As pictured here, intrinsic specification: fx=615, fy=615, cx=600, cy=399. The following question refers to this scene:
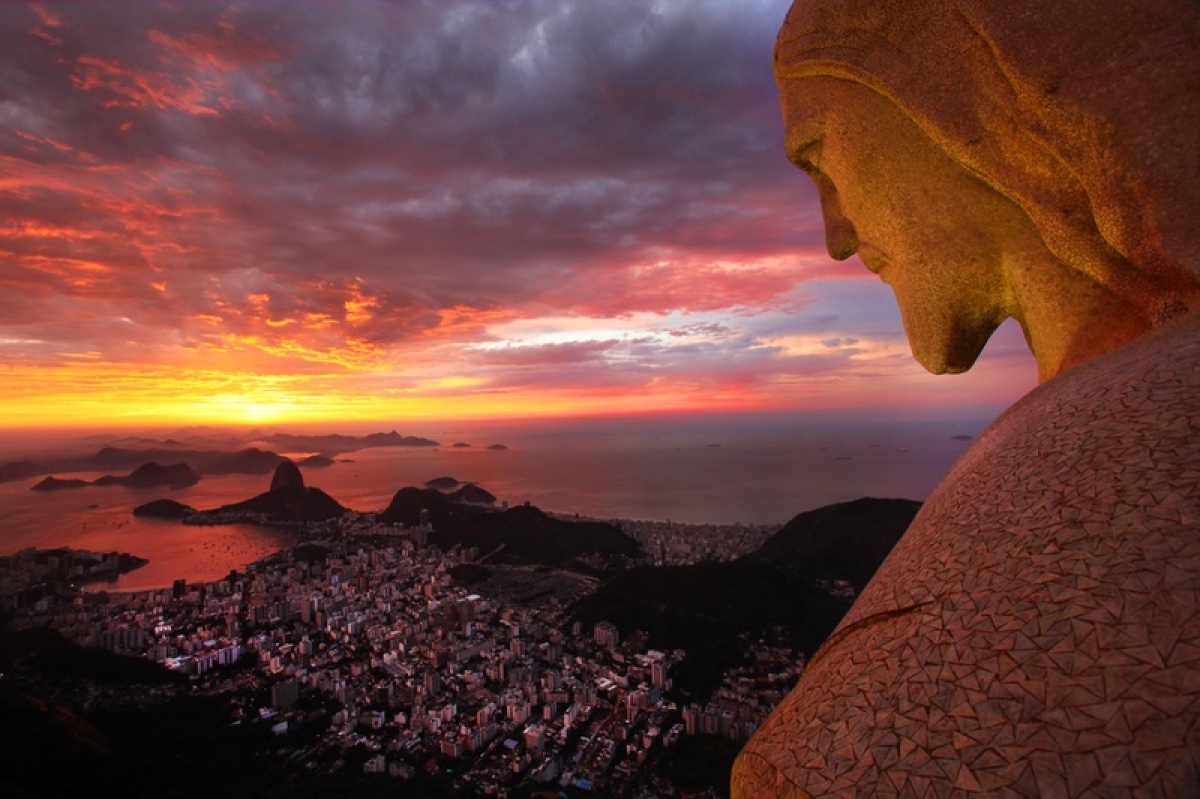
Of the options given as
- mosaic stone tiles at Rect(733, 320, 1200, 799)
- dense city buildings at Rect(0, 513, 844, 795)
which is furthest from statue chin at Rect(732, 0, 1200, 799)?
dense city buildings at Rect(0, 513, 844, 795)

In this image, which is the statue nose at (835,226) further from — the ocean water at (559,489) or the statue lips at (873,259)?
the ocean water at (559,489)

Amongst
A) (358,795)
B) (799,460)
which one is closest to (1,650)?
(358,795)

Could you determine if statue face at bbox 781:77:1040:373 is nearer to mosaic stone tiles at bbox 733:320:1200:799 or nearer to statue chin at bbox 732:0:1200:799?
statue chin at bbox 732:0:1200:799

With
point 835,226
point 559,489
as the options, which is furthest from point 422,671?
point 559,489

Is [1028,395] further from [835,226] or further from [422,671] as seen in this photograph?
[422,671]

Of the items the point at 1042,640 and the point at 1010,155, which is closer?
the point at 1042,640

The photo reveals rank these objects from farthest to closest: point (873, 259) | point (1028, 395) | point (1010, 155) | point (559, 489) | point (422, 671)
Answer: point (559, 489) → point (422, 671) → point (873, 259) → point (1028, 395) → point (1010, 155)

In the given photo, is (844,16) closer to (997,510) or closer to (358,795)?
(997,510)
